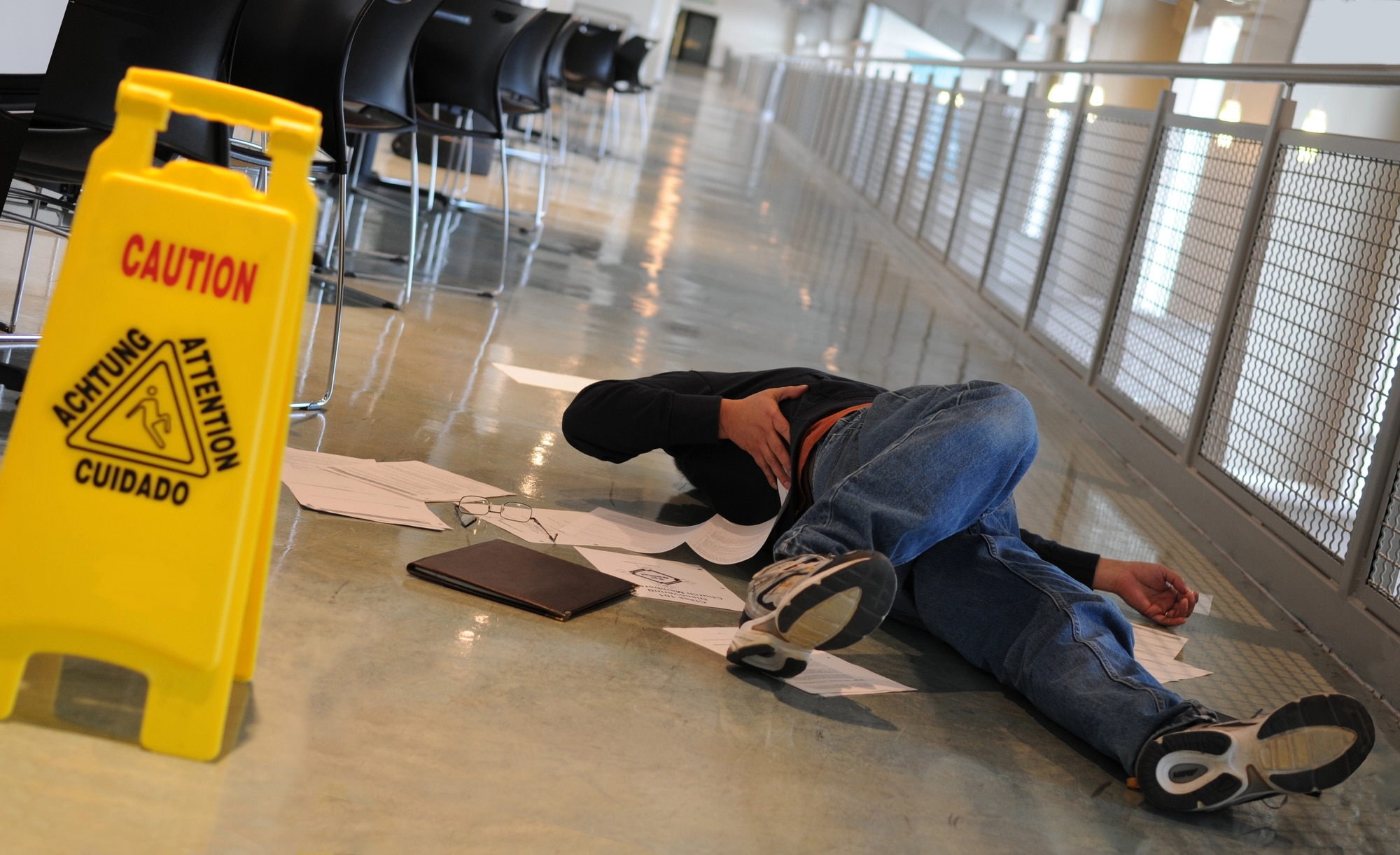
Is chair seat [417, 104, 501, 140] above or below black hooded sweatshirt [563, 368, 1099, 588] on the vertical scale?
above

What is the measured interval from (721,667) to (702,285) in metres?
3.08

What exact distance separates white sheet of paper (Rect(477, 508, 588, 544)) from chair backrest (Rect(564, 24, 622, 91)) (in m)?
5.76

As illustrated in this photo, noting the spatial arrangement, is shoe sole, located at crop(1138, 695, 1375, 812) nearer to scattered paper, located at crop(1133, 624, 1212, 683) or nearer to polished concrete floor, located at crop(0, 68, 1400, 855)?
polished concrete floor, located at crop(0, 68, 1400, 855)

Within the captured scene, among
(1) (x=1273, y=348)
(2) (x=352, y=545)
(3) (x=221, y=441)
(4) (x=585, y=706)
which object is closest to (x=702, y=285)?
(1) (x=1273, y=348)

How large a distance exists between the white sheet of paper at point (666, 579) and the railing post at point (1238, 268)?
1.61 m

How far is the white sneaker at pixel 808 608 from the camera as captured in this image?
1356 mm

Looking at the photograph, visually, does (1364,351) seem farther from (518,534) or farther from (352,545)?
(352,545)

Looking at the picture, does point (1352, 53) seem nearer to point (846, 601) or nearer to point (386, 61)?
point (386, 61)

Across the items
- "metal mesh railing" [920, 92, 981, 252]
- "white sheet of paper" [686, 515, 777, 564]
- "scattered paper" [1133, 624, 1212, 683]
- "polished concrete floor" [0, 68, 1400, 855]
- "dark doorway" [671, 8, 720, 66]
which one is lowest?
"polished concrete floor" [0, 68, 1400, 855]

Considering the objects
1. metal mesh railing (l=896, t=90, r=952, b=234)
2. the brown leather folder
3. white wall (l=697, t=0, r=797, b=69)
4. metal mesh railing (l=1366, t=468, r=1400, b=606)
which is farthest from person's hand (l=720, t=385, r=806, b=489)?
white wall (l=697, t=0, r=797, b=69)

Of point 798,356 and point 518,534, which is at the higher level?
point 798,356

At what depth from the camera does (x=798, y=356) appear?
3.66 m

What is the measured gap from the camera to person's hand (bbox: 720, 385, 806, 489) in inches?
71.5

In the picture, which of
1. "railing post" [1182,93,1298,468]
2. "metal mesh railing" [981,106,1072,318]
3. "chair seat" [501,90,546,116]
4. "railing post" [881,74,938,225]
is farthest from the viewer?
"railing post" [881,74,938,225]
